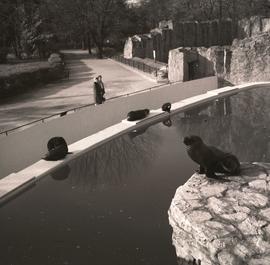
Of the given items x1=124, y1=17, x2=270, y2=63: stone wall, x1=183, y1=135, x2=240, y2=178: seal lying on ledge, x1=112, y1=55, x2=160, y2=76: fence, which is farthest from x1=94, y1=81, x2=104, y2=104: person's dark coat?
x1=124, y1=17, x2=270, y2=63: stone wall

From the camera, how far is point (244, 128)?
55.8 ft

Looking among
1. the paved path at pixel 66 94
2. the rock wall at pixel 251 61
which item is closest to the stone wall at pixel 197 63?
the rock wall at pixel 251 61

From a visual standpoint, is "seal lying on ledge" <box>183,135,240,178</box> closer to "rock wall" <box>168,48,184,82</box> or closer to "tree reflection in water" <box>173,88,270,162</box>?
"tree reflection in water" <box>173,88,270,162</box>

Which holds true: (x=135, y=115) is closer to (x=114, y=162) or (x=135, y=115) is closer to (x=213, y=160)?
(x=114, y=162)

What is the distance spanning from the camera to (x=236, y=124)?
697 inches

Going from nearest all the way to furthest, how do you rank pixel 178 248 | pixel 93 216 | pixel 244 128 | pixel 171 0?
pixel 178 248 < pixel 93 216 < pixel 244 128 < pixel 171 0

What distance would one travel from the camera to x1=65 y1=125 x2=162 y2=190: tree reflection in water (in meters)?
12.2

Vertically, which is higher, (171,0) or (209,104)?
(171,0)

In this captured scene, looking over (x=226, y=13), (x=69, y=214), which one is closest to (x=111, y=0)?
(x=226, y=13)

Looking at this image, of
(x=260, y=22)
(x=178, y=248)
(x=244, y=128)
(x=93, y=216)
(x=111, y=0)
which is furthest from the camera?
(x=111, y=0)

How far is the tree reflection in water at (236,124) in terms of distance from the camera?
570 inches

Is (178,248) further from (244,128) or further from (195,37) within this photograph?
(195,37)

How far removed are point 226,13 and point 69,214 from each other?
65784 millimetres

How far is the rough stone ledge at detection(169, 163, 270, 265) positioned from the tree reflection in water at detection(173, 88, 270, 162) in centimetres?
394
